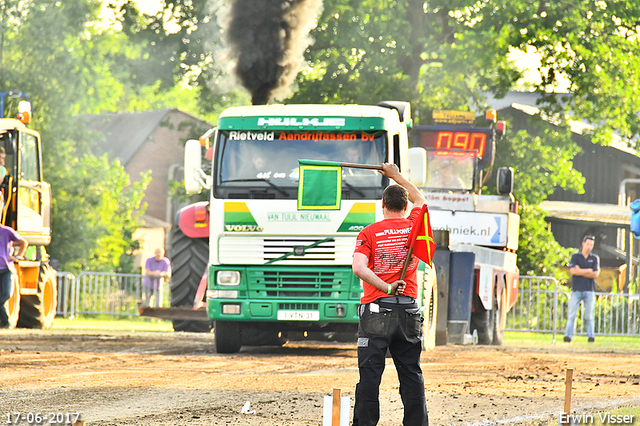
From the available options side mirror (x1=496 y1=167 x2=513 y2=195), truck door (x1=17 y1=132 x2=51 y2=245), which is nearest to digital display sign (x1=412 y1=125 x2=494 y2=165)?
side mirror (x1=496 y1=167 x2=513 y2=195)

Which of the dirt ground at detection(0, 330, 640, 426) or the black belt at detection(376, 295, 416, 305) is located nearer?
the black belt at detection(376, 295, 416, 305)

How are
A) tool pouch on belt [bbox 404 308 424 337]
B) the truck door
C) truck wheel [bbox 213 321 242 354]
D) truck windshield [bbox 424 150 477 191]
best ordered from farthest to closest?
truck windshield [bbox 424 150 477 191], the truck door, truck wheel [bbox 213 321 242 354], tool pouch on belt [bbox 404 308 424 337]

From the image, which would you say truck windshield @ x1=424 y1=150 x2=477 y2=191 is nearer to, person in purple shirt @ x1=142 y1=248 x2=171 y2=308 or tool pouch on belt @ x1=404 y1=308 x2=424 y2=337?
person in purple shirt @ x1=142 y1=248 x2=171 y2=308

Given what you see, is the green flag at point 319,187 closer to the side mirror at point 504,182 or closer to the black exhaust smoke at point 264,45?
the black exhaust smoke at point 264,45

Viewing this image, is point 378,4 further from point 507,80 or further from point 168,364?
point 168,364

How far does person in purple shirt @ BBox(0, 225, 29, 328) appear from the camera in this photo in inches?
629

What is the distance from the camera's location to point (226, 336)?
14.1 m

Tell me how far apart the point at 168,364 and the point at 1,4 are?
78.9ft

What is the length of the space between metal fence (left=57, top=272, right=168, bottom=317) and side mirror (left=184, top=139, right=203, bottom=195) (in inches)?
472

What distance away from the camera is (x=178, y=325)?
2112cm

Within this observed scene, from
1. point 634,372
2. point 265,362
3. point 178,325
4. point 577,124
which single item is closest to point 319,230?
point 265,362

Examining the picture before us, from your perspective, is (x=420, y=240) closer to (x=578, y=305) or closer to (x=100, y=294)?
(x=578, y=305)

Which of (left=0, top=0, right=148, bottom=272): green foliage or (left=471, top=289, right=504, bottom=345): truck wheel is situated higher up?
(left=0, top=0, right=148, bottom=272): green foliage

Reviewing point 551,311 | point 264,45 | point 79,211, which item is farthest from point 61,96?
point 551,311
